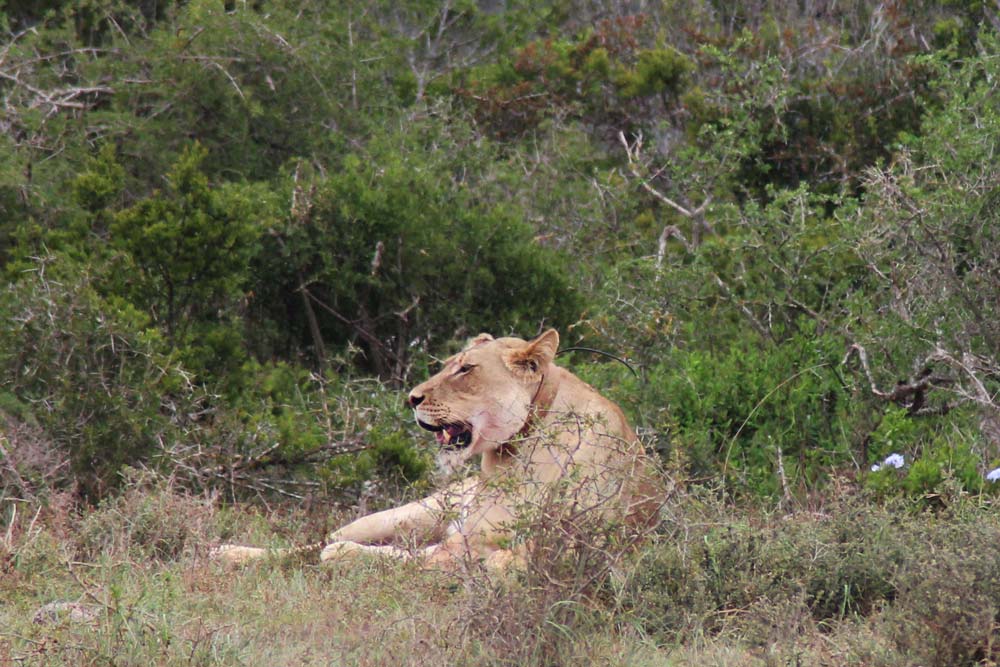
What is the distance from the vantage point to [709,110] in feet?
42.8

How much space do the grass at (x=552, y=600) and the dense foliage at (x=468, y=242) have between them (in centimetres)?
Result: 48

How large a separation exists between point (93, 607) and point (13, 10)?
12.0 meters

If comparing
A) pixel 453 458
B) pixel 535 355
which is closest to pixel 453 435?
pixel 453 458

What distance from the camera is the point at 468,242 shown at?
33.6 ft

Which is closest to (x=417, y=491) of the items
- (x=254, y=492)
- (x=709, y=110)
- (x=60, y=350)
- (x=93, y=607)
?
(x=254, y=492)

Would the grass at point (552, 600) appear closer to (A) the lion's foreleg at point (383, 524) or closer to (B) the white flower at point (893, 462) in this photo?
(A) the lion's foreleg at point (383, 524)

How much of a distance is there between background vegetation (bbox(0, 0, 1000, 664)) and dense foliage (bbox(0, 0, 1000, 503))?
0.10 ft

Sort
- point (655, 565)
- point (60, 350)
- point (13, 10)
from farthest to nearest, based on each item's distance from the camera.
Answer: point (13, 10) < point (60, 350) < point (655, 565)

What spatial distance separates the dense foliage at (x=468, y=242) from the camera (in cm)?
742

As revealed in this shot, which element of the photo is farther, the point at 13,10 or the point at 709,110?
the point at 13,10

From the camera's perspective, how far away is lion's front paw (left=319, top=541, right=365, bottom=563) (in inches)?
229

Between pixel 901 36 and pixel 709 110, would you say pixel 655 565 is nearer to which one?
pixel 709 110

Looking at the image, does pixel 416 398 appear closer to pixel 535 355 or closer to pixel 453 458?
pixel 453 458

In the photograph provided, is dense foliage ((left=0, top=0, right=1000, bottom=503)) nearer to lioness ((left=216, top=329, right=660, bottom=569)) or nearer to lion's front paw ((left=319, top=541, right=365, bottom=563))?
lioness ((left=216, top=329, right=660, bottom=569))
